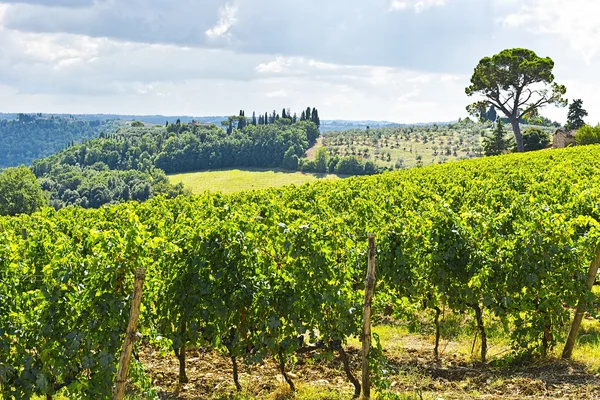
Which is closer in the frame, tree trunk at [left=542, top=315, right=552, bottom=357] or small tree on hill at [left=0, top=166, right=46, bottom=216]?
tree trunk at [left=542, top=315, right=552, bottom=357]

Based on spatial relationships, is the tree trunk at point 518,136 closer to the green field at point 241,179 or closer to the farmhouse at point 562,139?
the farmhouse at point 562,139

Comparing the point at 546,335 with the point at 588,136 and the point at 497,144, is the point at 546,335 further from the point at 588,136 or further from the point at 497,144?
the point at 497,144

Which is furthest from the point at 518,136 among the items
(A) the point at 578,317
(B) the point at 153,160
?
(B) the point at 153,160


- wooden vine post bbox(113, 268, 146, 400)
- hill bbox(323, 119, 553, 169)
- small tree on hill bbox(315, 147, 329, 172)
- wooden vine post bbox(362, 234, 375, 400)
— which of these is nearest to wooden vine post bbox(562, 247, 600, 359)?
wooden vine post bbox(362, 234, 375, 400)

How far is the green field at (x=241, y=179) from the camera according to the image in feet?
342

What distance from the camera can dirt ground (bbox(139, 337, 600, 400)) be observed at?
767 cm

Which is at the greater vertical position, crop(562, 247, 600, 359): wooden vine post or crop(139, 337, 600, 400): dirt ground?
crop(562, 247, 600, 359): wooden vine post

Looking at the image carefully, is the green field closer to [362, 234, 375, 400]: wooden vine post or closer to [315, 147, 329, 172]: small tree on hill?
[315, 147, 329, 172]: small tree on hill

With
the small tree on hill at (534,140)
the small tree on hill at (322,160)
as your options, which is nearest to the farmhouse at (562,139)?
the small tree on hill at (534,140)

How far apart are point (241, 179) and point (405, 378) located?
10335 cm

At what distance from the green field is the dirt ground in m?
90.5

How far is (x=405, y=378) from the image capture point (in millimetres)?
8531

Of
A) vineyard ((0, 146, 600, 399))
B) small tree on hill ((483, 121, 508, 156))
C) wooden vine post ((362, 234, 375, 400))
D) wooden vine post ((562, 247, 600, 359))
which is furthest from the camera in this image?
small tree on hill ((483, 121, 508, 156))

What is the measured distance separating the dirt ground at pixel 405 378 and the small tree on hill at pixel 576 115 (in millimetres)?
72168
